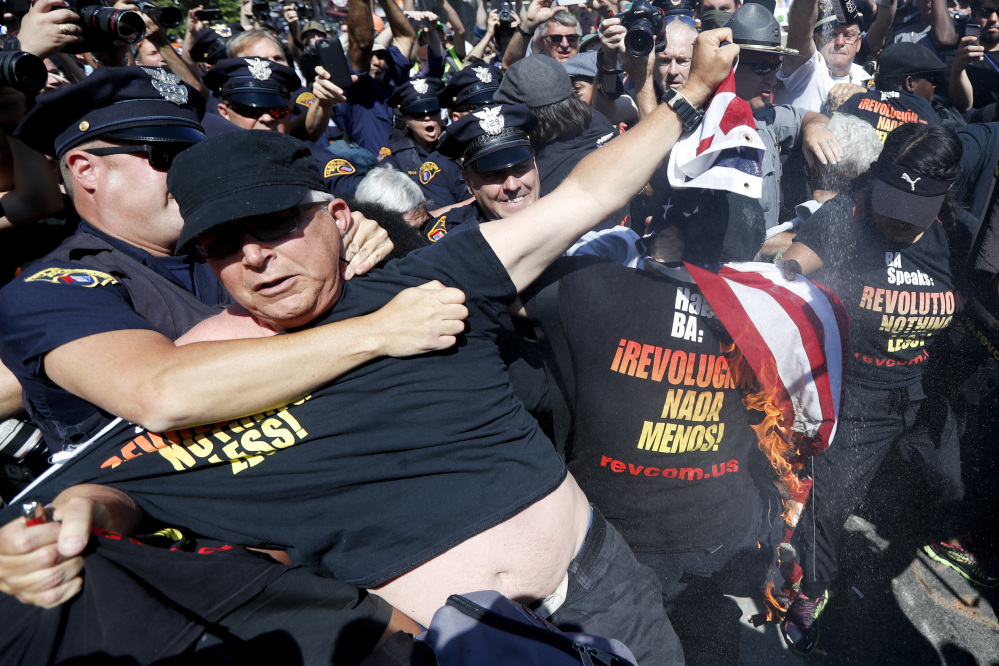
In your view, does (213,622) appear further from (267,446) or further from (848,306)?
(848,306)

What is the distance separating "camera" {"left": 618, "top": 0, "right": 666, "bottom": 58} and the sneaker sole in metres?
3.56

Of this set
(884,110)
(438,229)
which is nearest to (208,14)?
(438,229)

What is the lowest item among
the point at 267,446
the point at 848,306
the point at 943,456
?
the point at 943,456

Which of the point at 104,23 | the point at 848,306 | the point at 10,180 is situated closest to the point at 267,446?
the point at 10,180

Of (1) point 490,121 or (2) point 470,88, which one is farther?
(2) point 470,88

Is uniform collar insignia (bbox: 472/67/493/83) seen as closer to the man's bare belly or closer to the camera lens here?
the camera lens

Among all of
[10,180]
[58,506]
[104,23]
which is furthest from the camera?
[104,23]

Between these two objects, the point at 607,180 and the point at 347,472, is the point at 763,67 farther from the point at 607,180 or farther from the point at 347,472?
the point at 347,472

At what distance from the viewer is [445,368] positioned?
187 cm

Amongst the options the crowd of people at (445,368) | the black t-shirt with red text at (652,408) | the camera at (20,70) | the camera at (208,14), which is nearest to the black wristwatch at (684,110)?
the crowd of people at (445,368)

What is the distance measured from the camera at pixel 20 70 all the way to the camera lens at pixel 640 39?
3.08 meters

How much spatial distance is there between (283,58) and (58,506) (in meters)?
4.42

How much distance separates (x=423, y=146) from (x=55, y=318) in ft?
13.1

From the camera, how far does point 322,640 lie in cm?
151
